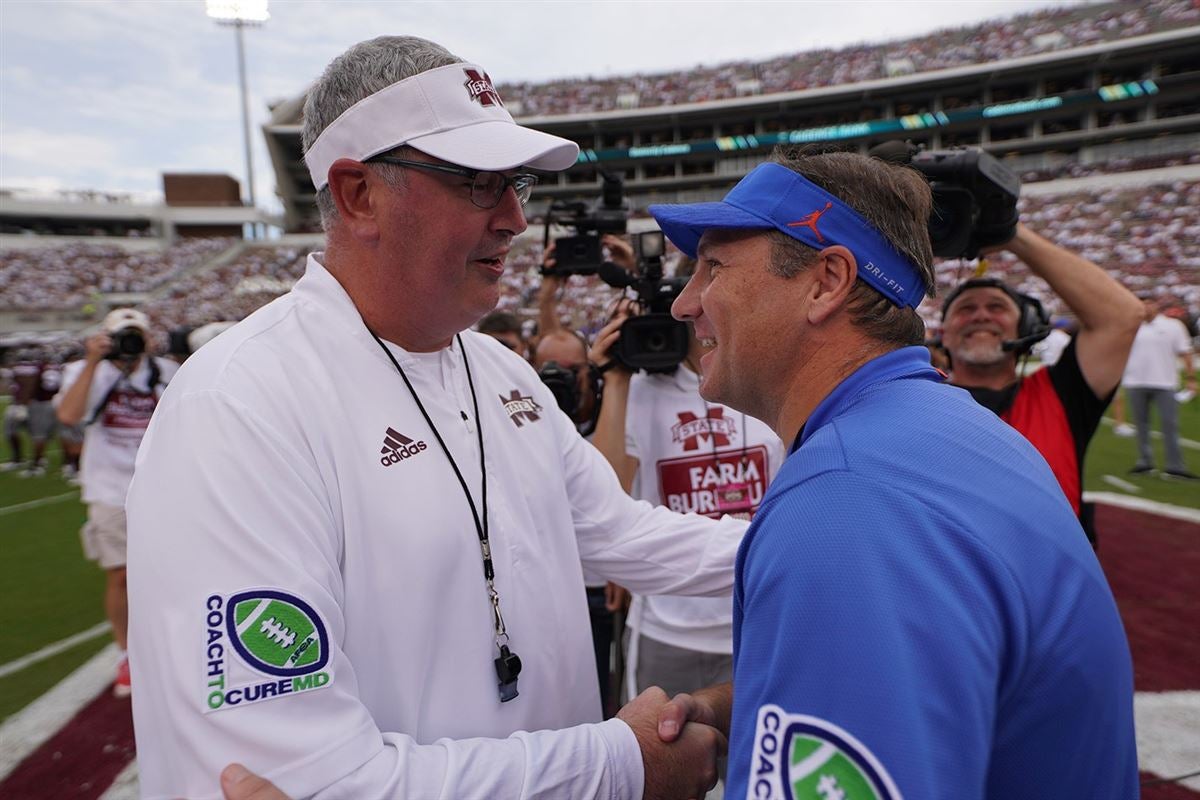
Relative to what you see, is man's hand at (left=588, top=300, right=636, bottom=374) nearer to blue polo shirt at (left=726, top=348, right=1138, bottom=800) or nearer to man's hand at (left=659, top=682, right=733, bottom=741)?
man's hand at (left=659, top=682, right=733, bottom=741)

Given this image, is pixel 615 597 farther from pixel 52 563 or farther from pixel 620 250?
pixel 52 563

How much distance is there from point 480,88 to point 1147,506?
8.25m

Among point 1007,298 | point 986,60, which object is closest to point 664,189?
point 986,60

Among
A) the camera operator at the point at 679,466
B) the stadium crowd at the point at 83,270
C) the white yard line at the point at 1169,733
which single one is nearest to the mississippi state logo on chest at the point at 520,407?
the camera operator at the point at 679,466

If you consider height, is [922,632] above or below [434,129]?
below

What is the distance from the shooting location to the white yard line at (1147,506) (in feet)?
22.8

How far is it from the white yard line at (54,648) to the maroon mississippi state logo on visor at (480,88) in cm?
503

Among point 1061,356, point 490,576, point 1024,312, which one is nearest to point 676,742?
point 490,576

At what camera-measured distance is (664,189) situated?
165ft

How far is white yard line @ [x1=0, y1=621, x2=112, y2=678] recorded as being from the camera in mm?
4625

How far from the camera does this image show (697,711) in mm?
1456

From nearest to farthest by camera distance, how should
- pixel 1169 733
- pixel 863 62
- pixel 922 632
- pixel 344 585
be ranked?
pixel 922 632 → pixel 344 585 → pixel 1169 733 → pixel 863 62

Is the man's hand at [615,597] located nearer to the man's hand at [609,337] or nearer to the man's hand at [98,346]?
the man's hand at [609,337]

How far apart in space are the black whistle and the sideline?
34.5 ft
